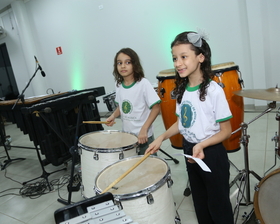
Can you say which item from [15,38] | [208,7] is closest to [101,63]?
[208,7]

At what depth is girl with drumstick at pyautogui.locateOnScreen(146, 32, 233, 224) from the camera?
3.35 ft

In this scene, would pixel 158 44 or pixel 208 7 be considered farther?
pixel 158 44

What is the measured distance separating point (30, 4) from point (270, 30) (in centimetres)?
583

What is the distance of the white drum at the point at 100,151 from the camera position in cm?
134

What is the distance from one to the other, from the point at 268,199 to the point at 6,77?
827 centimetres

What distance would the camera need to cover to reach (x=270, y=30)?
350 cm

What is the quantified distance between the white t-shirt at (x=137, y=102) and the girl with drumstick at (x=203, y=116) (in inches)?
17.5

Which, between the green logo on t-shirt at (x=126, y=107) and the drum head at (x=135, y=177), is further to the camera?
the green logo on t-shirt at (x=126, y=107)

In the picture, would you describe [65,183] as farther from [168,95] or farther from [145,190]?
[145,190]

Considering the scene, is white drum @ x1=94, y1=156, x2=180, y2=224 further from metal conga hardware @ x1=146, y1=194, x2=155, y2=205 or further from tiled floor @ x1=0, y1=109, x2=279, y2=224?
tiled floor @ x1=0, y1=109, x2=279, y2=224

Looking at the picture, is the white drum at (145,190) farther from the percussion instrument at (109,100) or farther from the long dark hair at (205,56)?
the percussion instrument at (109,100)

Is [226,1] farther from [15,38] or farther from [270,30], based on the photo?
[15,38]

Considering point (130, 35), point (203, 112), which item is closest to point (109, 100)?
point (130, 35)

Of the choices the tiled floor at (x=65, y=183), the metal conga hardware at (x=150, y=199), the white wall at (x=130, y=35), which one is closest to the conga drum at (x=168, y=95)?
the tiled floor at (x=65, y=183)
